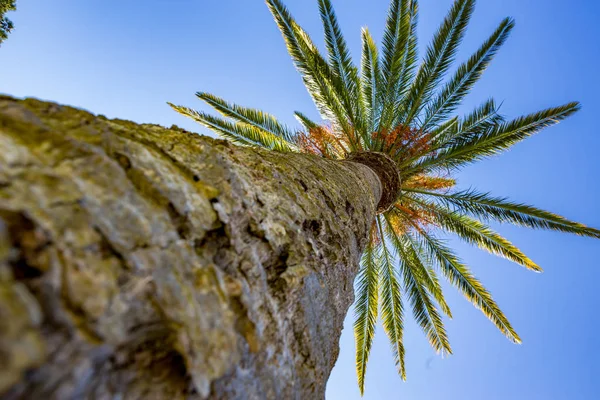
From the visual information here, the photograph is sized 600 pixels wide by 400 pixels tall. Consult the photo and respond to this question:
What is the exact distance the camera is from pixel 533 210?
601cm

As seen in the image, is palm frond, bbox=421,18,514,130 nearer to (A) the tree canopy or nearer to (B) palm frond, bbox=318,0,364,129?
(B) palm frond, bbox=318,0,364,129

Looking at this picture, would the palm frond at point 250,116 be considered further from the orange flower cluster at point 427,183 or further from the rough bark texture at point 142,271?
the rough bark texture at point 142,271

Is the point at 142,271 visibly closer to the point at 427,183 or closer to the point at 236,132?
the point at 236,132

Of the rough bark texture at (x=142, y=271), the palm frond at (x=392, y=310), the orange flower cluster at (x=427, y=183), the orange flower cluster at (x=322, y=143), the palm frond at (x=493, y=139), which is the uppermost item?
the orange flower cluster at (x=322, y=143)

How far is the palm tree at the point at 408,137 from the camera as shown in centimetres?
589

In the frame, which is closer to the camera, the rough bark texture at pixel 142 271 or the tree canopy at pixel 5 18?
the rough bark texture at pixel 142 271

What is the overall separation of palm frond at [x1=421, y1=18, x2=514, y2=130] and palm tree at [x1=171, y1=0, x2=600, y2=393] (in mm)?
17

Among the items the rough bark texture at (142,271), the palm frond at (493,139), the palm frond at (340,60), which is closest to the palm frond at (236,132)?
the palm frond at (340,60)

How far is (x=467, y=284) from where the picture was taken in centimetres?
676

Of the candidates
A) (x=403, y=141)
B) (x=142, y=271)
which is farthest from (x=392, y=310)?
(x=142, y=271)

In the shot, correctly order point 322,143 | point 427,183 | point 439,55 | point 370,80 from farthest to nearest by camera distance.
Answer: point 370,80 → point 427,183 → point 322,143 → point 439,55

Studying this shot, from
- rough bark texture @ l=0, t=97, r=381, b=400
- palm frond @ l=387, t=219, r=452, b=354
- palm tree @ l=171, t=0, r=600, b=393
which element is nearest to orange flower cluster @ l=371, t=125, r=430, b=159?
palm tree @ l=171, t=0, r=600, b=393

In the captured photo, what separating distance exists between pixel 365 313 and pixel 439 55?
5.14 meters

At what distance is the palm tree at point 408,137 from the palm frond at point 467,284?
0.8 inches
